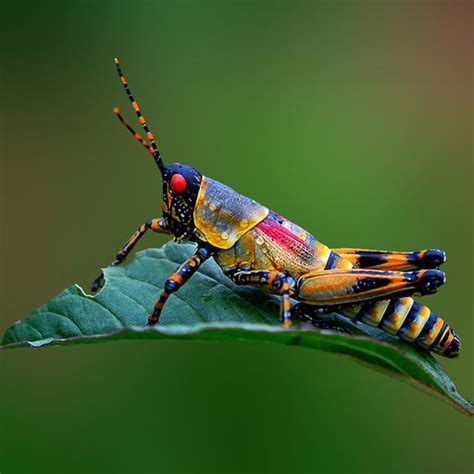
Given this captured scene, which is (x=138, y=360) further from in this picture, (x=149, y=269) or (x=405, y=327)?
(x=405, y=327)

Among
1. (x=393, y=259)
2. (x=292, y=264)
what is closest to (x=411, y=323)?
(x=393, y=259)

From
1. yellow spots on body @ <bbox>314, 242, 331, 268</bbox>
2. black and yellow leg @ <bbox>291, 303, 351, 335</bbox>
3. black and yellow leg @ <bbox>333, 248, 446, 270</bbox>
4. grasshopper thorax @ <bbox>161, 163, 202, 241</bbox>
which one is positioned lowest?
black and yellow leg @ <bbox>291, 303, 351, 335</bbox>

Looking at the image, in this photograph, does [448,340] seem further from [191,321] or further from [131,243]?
[131,243]

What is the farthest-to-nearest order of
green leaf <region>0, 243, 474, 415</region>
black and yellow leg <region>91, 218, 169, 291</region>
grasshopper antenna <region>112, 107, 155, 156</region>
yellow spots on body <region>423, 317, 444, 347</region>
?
black and yellow leg <region>91, 218, 169, 291</region> < grasshopper antenna <region>112, 107, 155, 156</region> < yellow spots on body <region>423, 317, 444, 347</region> < green leaf <region>0, 243, 474, 415</region>

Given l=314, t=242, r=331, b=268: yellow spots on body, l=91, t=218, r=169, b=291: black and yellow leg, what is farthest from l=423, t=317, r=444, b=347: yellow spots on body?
l=91, t=218, r=169, b=291: black and yellow leg

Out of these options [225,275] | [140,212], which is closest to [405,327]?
[225,275]

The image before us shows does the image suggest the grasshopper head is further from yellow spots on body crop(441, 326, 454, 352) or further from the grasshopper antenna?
yellow spots on body crop(441, 326, 454, 352)

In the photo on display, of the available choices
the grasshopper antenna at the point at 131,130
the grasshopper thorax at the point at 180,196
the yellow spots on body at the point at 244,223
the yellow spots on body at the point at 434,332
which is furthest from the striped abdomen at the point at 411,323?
the grasshopper antenna at the point at 131,130

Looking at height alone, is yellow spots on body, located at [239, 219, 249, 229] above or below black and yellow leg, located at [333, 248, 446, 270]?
below
